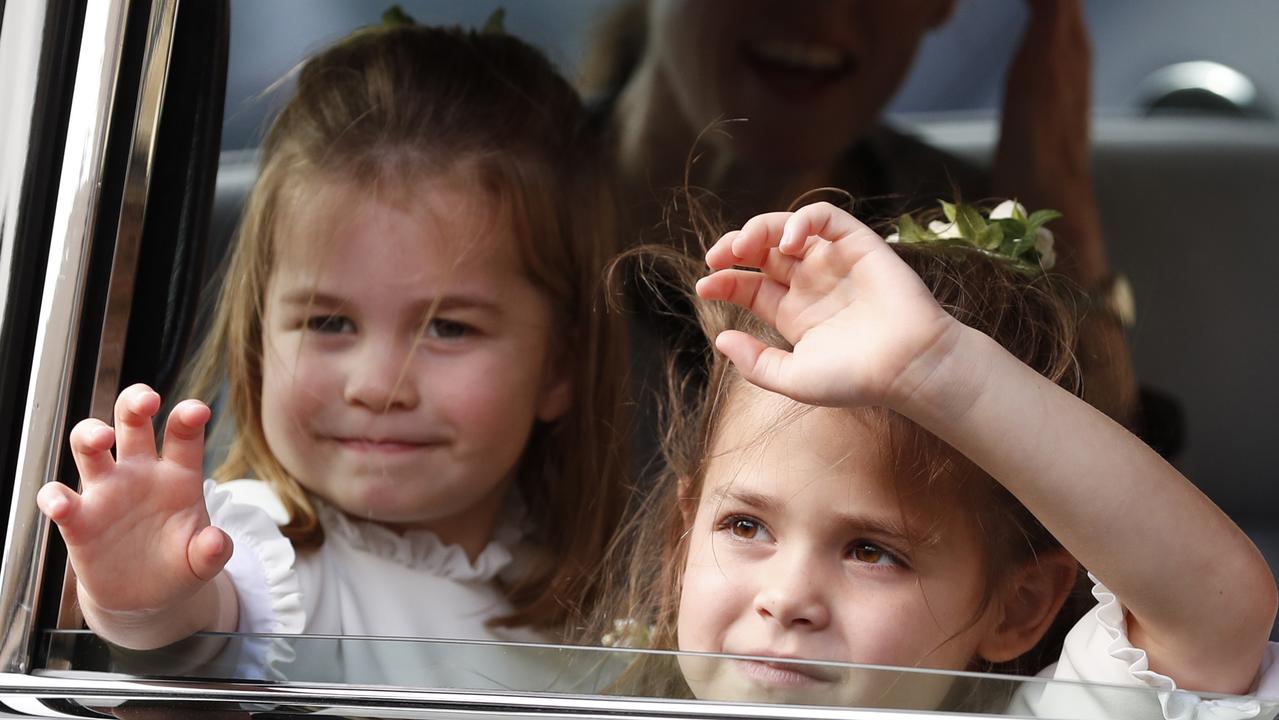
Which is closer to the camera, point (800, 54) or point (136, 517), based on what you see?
point (136, 517)

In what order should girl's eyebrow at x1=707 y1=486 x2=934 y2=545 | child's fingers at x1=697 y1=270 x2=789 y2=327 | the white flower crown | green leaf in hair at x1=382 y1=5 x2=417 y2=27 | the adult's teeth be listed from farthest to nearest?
the adult's teeth, green leaf in hair at x1=382 y1=5 x2=417 y2=27, the white flower crown, girl's eyebrow at x1=707 y1=486 x2=934 y2=545, child's fingers at x1=697 y1=270 x2=789 y2=327

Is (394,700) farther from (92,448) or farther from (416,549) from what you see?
(416,549)

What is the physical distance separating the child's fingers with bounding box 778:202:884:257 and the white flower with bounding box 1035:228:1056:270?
37 cm

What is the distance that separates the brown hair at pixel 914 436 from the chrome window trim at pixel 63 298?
14.8 inches

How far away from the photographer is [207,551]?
0.87 meters

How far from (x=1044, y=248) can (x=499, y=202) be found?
1.68 feet

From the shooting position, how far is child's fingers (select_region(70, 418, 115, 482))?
0.81m

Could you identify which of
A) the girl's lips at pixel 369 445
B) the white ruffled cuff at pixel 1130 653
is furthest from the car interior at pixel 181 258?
the girl's lips at pixel 369 445

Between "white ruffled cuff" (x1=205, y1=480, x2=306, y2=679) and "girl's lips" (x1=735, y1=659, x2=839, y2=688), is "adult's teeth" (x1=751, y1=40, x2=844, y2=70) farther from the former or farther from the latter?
"girl's lips" (x1=735, y1=659, x2=839, y2=688)

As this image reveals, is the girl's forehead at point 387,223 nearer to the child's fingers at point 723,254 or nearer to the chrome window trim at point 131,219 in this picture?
the chrome window trim at point 131,219

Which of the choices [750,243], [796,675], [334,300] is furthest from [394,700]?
[334,300]

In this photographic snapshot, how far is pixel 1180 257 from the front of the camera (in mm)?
1750

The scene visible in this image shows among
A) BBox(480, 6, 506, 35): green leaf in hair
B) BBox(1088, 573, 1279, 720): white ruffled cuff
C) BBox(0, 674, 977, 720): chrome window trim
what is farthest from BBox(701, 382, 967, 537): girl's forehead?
BBox(480, 6, 506, 35): green leaf in hair

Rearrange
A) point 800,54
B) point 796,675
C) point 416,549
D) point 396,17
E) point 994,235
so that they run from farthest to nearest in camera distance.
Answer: point 800,54 → point 416,549 → point 396,17 → point 994,235 → point 796,675
